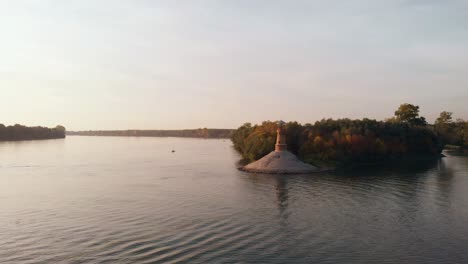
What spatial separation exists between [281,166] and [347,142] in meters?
30.3

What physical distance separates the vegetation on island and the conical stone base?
9.44m

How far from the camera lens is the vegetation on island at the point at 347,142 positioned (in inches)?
4141

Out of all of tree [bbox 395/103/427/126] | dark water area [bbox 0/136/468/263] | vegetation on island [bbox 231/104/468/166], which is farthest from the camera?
tree [bbox 395/103/427/126]

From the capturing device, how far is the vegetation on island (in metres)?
105

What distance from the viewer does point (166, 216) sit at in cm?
4309

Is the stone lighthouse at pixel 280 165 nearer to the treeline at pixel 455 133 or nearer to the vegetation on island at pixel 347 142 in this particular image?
the vegetation on island at pixel 347 142

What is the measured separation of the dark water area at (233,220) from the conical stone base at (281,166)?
37.4 ft

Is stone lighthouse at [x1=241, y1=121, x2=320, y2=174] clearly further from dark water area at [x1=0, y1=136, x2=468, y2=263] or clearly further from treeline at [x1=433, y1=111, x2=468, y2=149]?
treeline at [x1=433, y1=111, x2=468, y2=149]

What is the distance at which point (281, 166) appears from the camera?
287ft

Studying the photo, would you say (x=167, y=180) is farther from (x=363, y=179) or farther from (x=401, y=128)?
(x=401, y=128)

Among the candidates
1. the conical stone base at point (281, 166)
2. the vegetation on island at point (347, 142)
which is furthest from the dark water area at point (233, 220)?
the vegetation on island at point (347, 142)

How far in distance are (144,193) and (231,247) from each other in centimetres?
2995

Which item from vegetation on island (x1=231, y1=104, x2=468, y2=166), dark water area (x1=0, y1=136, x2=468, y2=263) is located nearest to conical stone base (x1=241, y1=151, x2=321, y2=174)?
vegetation on island (x1=231, y1=104, x2=468, y2=166)

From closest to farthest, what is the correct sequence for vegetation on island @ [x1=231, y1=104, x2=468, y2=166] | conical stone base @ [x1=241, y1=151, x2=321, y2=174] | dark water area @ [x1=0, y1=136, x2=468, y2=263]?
dark water area @ [x1=0, y1=136, x2=468, y2=263] → conical stone base @ [x1=241, y1=151, x2=321, y2=174] → vegetation on island @ [x1=231, y1=104, x2=468, y2=166]
